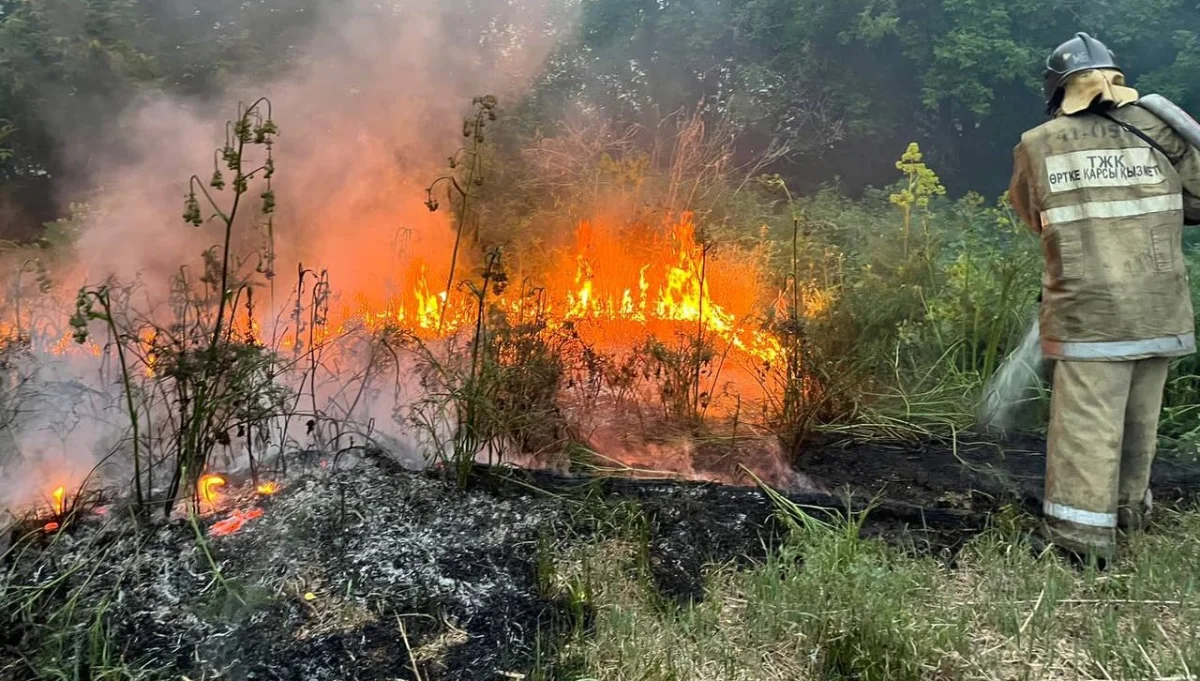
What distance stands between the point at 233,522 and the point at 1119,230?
4050 millimetres

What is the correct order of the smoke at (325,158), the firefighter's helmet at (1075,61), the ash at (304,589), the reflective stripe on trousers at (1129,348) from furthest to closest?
the smoke at (325,158), the firefighter's helmet at (1075,61), the reflective stripe on trousers at (1129,348), the ash at (304,589)

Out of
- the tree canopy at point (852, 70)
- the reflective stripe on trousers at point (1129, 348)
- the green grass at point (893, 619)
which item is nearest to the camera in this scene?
the green grass at point (893, 619)

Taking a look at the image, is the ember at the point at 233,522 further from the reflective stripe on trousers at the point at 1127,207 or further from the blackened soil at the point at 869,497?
the reflective stripe on trousers at the point at 1127,207

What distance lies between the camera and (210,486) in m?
3.74

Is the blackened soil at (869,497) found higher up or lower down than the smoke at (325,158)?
lower down

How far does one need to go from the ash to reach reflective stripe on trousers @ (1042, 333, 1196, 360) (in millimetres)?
2407

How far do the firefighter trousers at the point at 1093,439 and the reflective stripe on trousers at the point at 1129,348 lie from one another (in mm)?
43

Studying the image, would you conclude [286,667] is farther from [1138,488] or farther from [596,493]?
[1138,488]

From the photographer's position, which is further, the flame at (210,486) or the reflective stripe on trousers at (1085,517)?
the flame at (210,486)

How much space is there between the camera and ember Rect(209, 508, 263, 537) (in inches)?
131

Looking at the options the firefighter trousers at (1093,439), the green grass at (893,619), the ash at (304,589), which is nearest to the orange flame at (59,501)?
the ash at (304,589)

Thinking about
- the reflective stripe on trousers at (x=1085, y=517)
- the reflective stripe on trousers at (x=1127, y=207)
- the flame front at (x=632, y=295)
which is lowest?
the reflective stripe on trousers at (x=1085, y=517)

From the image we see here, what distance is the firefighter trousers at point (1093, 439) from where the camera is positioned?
3189 mm

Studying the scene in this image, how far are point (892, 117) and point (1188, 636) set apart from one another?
10004mm
